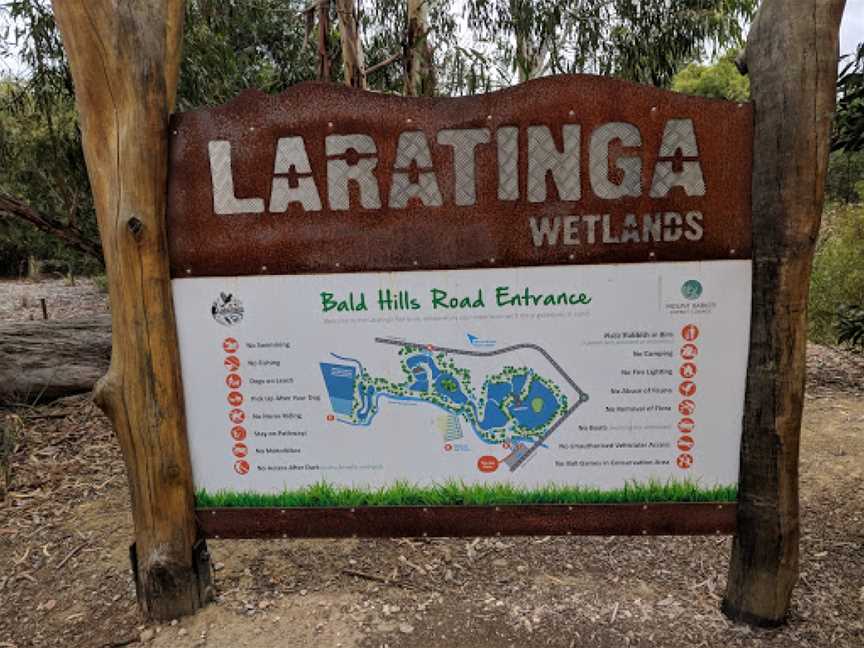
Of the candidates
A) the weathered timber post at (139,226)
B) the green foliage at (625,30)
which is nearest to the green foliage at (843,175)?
the green foliage at (625,30)

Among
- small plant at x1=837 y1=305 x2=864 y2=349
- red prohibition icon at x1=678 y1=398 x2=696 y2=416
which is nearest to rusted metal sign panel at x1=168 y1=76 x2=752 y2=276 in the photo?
red prohibition icon at x1=678 y1=398 x2=696 y2=416

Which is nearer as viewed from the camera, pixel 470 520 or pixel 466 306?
pixel 466 306

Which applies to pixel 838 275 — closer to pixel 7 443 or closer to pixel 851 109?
pixel 851 109

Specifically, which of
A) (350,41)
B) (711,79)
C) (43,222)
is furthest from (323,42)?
(711,79)

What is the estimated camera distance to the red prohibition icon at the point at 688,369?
2129 mm

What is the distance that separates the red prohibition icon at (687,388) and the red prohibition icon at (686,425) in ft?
0.28

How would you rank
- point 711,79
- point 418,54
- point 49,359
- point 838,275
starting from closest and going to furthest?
point 49,359, point 838,275, point 418,54, point 711,79

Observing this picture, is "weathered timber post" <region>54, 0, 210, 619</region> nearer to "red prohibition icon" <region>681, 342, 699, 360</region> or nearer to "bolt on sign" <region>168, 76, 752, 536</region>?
"bolt on sign" <region>168, 76, 752, 536</region>

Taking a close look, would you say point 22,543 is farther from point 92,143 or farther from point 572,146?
point 572,146

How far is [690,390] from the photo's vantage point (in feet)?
7.04

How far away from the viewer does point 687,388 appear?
2145 millimetres

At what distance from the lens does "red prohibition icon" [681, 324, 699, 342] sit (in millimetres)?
2107

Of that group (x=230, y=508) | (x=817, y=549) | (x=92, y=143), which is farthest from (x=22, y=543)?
(x=817, y=549)

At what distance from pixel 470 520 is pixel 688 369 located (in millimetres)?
862
